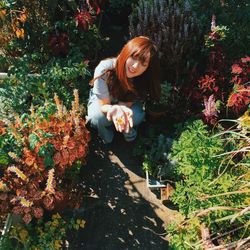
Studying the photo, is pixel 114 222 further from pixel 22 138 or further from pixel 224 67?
pixel 224 67

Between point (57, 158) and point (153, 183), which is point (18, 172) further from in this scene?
point (153, 183)

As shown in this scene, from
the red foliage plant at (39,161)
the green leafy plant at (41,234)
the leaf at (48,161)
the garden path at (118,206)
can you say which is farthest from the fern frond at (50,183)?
the garden path at (118,206)

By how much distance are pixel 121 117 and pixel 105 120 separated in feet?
1.18

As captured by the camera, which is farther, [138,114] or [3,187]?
[138,114]

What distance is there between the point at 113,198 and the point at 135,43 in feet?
4.37

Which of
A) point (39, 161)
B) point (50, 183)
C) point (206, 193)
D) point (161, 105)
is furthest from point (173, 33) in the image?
point (50, 183)

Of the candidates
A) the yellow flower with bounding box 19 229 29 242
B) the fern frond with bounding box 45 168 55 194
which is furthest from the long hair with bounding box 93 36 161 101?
the yellow flower with bounding box 19 229 29 242

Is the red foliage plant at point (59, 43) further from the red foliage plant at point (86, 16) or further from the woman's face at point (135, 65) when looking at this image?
the woman's face at point (135, 65)

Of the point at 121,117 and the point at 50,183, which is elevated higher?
the point at 121,117

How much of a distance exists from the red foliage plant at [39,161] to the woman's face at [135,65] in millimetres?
475

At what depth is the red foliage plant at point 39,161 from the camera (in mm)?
2615

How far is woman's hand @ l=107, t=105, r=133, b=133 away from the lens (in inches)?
117

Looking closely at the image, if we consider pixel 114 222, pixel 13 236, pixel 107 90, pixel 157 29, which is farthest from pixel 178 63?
pixel 13 236

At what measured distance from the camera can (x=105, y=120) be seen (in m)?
3.32
